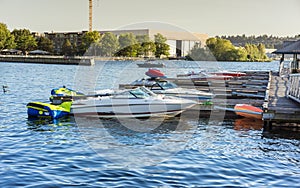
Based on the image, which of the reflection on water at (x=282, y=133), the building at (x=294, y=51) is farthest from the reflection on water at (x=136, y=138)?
the building at (x=294, y=51)

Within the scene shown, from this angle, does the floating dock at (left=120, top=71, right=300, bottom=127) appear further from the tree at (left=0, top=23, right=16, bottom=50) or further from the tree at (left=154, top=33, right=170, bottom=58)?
the tree at (left=0, top=23, right=16, bottom=50)

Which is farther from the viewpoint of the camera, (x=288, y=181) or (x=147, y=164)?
(x=147, y=164)

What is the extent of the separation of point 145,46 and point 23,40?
4776cm

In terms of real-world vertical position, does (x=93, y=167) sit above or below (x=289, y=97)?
below

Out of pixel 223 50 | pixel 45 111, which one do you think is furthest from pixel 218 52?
pixel 45 111

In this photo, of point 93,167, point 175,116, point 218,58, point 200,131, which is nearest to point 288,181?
point 93,167

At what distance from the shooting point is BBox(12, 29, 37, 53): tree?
148 m

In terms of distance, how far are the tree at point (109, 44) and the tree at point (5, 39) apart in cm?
3290

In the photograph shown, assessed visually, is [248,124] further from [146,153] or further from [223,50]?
[223,50]

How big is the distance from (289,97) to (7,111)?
16869mm

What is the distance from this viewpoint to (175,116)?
21.4 metres

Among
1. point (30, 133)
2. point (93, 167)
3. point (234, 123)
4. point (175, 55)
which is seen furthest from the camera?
point (175, 55)

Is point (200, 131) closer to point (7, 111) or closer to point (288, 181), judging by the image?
point (288, 181)

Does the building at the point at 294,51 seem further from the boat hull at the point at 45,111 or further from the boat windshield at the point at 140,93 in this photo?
the boat hull at the point at 45,111
